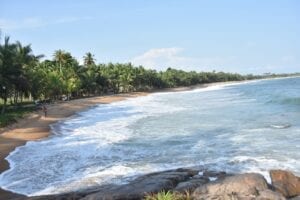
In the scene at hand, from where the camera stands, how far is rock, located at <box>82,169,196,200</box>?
488 inches

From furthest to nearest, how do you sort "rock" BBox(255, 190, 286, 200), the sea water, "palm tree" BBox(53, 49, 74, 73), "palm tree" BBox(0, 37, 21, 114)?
"palm tree" BBox(53, 49, 74, 73) → "palm tree" BBox(0, 37, 21, 114) → the sea water → "rock" BBox(255, 190, 286, 200)

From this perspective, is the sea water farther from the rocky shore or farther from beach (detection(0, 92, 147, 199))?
the rocky shore

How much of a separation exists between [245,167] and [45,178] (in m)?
8.21

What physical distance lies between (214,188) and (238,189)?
2.25 ft

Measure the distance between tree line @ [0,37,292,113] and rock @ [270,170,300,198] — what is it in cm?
3664

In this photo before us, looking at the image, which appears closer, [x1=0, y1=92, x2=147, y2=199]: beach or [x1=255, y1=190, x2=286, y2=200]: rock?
[x1=255, y1=190, x2=286, y2=200]: rock

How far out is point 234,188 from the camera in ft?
38.1

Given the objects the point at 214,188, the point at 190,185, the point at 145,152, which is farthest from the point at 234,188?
the point at 145,152

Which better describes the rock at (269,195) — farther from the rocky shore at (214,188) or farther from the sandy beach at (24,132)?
the sandy beach at (24,132)

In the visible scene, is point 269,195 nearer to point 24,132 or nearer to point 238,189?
point 238,189

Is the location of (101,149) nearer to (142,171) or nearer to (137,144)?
(137,144)

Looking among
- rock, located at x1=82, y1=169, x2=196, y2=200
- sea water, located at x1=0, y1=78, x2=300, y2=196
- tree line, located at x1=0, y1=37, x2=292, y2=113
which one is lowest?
sea water, located at x1=0, y1=78, x2=300, y2=196

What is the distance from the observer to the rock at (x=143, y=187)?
12.4 m

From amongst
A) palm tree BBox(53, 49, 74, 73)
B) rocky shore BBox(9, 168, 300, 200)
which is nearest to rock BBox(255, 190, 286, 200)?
rocky shore BBox(9, 168, 300, 200)
